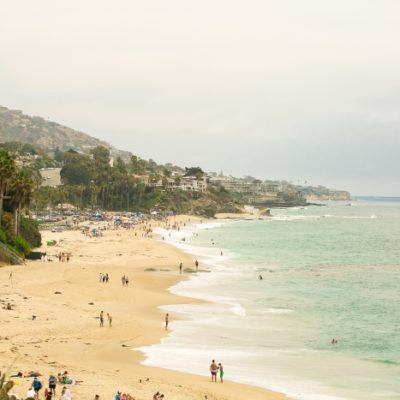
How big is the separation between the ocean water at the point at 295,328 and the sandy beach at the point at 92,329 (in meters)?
1.38

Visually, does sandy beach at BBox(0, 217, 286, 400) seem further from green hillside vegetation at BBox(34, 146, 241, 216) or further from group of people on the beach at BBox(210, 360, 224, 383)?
green hillside vegetation at BBox(34, 146, 241, 216)

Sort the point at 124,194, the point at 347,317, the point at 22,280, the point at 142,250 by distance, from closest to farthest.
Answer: the point at 347,317 → the point at 22,280 → the point at 142,250 → the point at 124,194

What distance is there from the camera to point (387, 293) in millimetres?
45531

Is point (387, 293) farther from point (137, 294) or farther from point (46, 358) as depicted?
point (46, 358)

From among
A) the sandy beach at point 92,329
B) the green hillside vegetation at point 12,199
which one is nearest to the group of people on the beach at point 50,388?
the sandy beach at point 92,329

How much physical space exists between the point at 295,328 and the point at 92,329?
11.0 m

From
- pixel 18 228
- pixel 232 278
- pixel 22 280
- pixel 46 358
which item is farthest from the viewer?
pixel 18 228

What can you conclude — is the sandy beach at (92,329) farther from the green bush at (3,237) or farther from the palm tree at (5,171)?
the palm tree at (5,171)

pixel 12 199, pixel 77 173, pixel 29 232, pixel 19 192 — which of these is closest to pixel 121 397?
pixel 19 192

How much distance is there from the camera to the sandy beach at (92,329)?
21047 mm

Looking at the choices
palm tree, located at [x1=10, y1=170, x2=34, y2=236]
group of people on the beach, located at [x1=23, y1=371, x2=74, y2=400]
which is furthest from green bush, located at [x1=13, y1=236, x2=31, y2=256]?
group of people on the beach, located at [x1=23, y1=371, x2=74, y2=400]

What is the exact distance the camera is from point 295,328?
32469 millimetres

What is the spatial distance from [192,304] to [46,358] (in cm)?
1623

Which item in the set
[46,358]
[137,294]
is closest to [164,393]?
[46,358]
